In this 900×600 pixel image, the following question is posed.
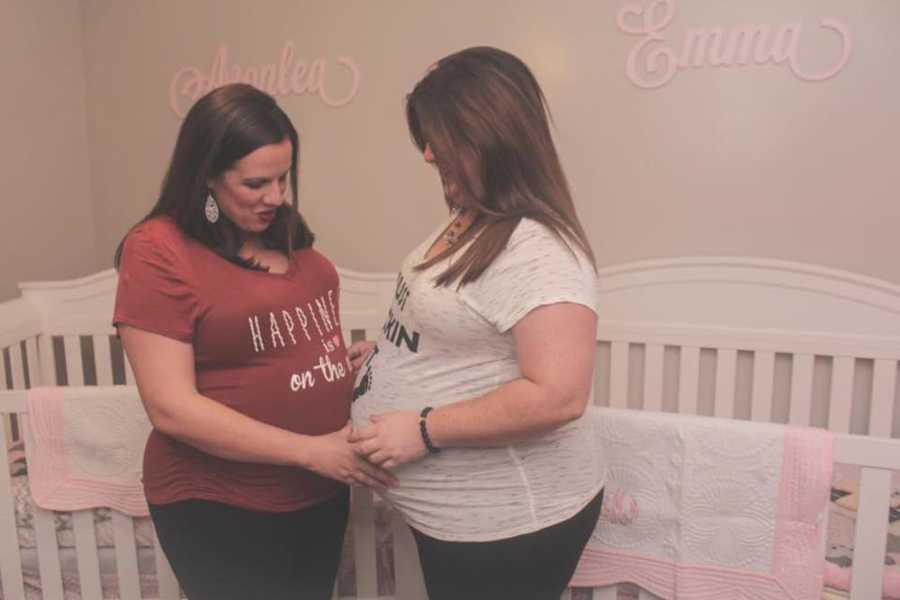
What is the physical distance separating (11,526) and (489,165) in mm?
1256

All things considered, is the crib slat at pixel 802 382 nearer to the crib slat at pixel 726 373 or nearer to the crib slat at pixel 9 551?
the crib slat at pixel 726 373

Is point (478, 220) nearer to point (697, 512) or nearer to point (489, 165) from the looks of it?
point (489, 165)

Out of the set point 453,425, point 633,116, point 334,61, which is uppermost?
point 334,61

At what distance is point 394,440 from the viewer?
1036 millimetres

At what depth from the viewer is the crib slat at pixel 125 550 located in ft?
5.07

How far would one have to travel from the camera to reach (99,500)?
1515 millimetres

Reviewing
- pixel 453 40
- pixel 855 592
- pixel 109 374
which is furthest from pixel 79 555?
pixel 453 40

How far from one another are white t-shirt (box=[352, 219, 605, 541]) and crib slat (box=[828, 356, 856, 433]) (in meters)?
1.04

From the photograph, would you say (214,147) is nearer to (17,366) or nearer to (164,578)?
(164,578)

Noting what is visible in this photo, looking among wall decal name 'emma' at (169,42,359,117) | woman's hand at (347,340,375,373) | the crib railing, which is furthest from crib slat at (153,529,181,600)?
wall decal name 'emma' at (169,42,359,117)

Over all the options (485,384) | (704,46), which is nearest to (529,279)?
(485,384)

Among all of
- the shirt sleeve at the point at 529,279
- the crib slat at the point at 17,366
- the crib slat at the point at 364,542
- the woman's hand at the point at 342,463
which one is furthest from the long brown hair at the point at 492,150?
the crib slat at the point at 17,366

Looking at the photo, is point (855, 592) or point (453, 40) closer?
point (855, 592)

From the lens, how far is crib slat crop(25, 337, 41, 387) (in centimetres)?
219
